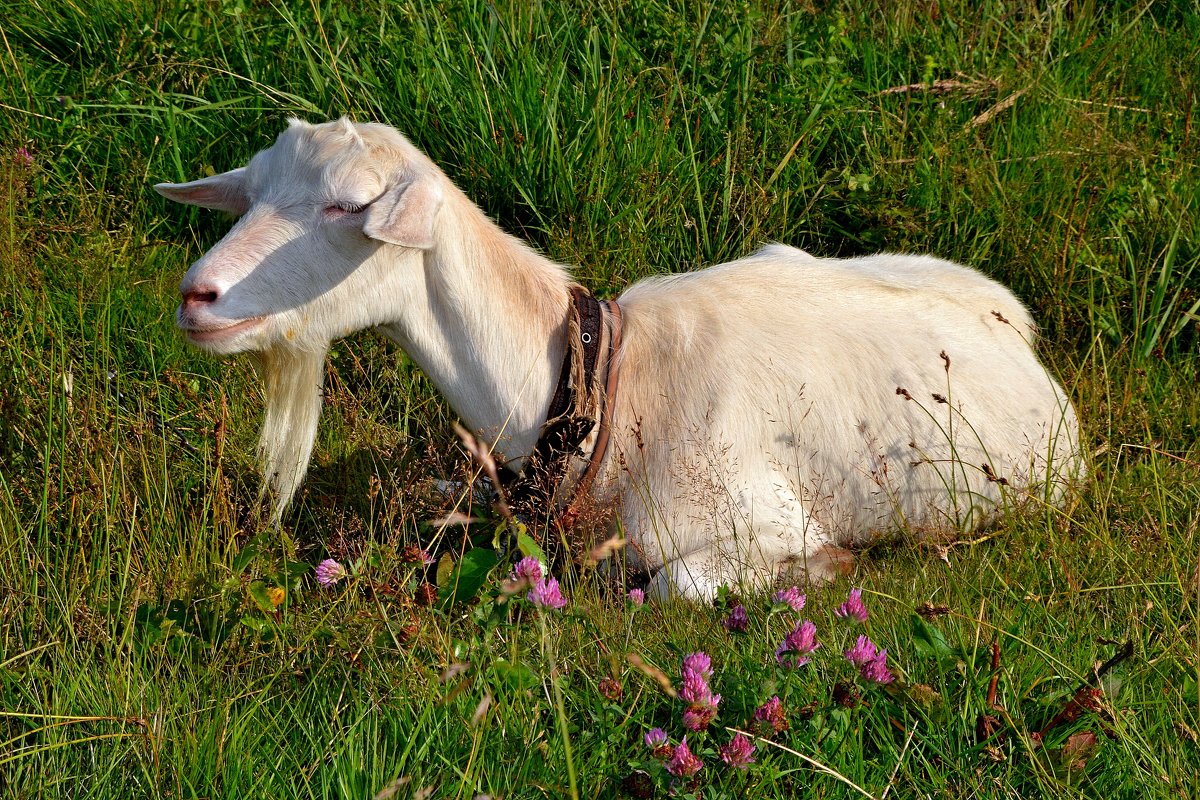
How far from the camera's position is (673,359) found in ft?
11.0

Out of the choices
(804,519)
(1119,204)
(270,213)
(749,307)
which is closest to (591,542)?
(804,519)

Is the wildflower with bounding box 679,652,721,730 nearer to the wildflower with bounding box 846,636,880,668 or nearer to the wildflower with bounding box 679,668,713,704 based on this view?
the wildflower with bounding box 679,668,713,704

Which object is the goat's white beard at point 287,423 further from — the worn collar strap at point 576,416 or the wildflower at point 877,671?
the wildflower at point 877,671

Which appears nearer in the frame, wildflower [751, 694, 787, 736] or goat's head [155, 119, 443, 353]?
wildflower [751, 694, 787, 736]

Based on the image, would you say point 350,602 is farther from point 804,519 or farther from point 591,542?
point 804,519

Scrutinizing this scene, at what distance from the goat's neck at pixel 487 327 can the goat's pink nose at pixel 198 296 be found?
0.48 meters

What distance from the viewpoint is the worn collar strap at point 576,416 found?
317 cm

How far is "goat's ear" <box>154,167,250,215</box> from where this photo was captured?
3.21 meters

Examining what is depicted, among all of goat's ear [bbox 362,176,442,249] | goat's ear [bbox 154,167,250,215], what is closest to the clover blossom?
goat's ear [bbox 362,176,442,249]

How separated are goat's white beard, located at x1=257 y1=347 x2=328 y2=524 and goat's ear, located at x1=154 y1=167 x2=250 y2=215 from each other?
418 millimetres

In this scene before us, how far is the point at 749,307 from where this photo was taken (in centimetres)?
349

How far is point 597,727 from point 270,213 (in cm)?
151

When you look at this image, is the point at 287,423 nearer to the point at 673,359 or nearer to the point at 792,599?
the point at 673,359

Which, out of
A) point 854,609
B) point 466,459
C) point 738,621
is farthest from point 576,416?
point 854,609
